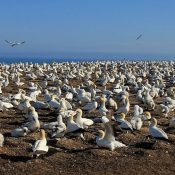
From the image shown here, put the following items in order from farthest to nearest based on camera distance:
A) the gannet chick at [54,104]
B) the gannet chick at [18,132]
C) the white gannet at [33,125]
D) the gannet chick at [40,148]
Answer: the gannet chick at [54,104] → the white gannet at [33,125] → the gannet chick at [18,132] → the gannet chick at [40,148]

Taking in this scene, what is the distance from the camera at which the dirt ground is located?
16469 millimetres

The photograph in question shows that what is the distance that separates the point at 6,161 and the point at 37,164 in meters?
0.91

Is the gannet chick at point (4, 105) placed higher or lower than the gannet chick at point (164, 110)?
higher

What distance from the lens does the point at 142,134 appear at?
20.2 metres

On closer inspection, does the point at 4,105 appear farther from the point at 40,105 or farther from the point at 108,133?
the point at 108,133

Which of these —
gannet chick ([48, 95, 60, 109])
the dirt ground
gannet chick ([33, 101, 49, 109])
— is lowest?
the dirt ground

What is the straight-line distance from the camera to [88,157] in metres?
17.3

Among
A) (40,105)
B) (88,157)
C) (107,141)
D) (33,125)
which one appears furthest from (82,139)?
(40,105)

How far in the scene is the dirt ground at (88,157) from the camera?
16.5 m

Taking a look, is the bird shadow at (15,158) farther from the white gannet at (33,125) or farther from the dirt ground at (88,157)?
the white gannet at (33,125)

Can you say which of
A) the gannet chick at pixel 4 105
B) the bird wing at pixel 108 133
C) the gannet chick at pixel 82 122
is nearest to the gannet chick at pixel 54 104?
the gannet chick at pixel 4 105

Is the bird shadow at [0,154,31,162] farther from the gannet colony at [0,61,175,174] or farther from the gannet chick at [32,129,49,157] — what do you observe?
the gannet chick at [32,129,49,157]

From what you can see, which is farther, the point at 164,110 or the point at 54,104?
the point at 164,110

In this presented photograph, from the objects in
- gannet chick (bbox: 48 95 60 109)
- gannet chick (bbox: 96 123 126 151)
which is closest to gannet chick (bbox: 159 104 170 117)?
gannet chick (bbox: 48 95 60 109)
